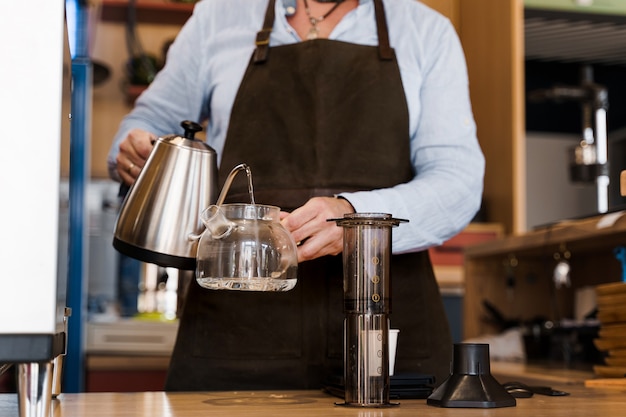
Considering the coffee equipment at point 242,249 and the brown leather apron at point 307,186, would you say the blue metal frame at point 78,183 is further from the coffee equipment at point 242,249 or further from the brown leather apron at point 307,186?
the coffee equipment at point 242,249

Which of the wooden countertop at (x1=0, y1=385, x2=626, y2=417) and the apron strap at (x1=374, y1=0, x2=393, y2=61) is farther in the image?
the apron strap at (x1=374, y1=0, x2=393, y2=61)

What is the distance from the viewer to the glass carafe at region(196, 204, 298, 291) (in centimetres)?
109

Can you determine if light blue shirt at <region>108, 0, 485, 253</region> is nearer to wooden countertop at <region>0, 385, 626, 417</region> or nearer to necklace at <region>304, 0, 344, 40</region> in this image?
necklace at <region>304, 0, 344, 40</region>

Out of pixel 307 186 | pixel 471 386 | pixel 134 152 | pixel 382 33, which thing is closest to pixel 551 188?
pixel 382 33

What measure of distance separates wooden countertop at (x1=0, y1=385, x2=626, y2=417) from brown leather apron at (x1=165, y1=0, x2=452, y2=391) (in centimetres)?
17

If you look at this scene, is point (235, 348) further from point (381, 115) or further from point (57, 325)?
point (57, 325)

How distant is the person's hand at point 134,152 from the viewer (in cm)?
143

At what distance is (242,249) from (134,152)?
43cm

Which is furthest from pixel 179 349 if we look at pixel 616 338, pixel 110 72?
pixel 110 72

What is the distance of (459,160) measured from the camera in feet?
4.73

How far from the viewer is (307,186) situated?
1481mm

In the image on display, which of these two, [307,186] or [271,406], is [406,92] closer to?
[307,186]

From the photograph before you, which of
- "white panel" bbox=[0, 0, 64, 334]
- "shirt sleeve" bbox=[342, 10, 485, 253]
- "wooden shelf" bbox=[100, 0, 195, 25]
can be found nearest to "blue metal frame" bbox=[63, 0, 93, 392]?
"wooden shelf" bbox=[100, 0, 195, 25]

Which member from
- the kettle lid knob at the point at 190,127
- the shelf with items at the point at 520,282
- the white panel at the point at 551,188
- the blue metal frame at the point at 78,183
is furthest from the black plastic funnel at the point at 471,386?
the white panel at the point at 551,188
